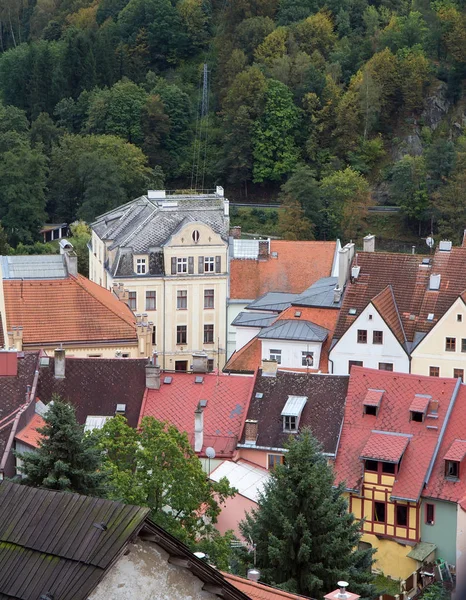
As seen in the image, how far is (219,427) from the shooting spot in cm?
4638

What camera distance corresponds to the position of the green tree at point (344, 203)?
329 feet

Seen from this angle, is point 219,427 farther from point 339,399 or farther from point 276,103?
point 276,103

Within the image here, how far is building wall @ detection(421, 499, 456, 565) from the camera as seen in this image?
42438 millimetres

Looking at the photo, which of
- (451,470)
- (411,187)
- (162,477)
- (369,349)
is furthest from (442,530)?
(411,187)

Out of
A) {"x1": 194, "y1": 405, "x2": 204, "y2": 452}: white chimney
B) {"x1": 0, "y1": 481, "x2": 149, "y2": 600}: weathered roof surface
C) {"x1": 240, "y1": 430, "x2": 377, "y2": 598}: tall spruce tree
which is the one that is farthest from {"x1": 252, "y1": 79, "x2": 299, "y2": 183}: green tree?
{"x1": 0, "y1": 481, "x2": 149, "y2": 600}: weathered roof surface

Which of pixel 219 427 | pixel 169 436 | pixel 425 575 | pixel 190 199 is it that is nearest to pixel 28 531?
pixel 169 436

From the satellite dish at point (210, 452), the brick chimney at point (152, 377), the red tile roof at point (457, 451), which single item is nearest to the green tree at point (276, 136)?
the brick chimney at point (152, 377)

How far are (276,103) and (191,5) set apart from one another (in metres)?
21.9

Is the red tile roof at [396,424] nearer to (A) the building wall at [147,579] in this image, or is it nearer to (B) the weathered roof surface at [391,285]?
(B) the weathered roof surface at [391,285]

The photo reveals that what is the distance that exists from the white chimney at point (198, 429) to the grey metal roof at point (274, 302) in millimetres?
19699

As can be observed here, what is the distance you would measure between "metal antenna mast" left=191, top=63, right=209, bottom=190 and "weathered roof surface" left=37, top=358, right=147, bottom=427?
6860cm

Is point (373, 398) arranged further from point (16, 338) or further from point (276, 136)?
point (276, 136)

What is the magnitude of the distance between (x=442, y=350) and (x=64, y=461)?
29749 mm

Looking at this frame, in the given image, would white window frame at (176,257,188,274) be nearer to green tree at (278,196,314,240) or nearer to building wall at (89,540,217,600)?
green tree at (278,196,314,240)
